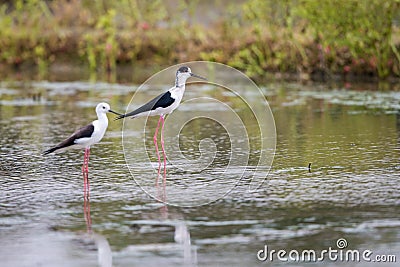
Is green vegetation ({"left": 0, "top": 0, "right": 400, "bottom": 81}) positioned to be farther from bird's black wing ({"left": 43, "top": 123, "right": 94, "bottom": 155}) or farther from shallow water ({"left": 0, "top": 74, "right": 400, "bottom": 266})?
bird's black wing ({"left": 43, "top": 123, "right": 94, "bottom": 155})

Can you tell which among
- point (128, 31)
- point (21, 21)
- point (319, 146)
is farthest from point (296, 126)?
point (21, 21)

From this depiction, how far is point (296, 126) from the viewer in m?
13.7

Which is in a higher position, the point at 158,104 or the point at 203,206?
the point at 158,104

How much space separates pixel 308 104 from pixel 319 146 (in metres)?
5.20

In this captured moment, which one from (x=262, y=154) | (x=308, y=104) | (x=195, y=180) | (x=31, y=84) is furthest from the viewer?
(x=31, y=84)

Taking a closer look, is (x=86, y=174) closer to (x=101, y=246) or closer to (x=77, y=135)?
(x=77, y=135)

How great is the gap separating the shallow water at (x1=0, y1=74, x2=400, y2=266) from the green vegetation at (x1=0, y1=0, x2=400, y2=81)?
560 cm

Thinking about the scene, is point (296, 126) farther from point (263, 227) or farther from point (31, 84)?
point (31, 84)

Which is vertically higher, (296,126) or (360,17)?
(360,17)

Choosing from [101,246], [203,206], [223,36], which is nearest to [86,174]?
[203,206]

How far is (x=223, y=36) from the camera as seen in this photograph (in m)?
24.8

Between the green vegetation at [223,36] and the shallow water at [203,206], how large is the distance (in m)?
5.60

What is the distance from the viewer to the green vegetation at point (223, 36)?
19.7 metres

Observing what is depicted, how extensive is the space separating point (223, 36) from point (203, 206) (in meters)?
17.0
